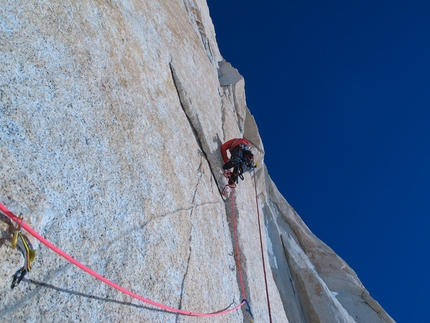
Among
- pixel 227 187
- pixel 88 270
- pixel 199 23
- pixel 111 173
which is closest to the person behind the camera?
pixel 88 270

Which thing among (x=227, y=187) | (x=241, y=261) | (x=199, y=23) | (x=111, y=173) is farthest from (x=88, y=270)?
(x=199, y=23)

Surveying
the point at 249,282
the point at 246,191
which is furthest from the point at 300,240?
the point at 249,282

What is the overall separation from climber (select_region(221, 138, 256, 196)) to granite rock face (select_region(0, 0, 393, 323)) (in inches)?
12.7

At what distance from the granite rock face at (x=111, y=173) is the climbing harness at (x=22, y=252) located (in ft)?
0.16

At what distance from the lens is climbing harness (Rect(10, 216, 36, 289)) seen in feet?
6.84

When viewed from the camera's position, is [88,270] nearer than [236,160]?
Yes

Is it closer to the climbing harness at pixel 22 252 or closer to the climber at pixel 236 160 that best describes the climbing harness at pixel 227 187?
the climber at pixel 236 160

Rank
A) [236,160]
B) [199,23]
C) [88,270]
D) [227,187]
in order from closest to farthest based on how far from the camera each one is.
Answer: [88,270] < [227,187] < [236,160] < [199,23]

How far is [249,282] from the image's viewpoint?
5703 mm

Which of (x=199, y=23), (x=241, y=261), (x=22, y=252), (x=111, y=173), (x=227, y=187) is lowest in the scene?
(x=22, y=252)

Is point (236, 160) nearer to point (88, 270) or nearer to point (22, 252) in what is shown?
point (88, 270)

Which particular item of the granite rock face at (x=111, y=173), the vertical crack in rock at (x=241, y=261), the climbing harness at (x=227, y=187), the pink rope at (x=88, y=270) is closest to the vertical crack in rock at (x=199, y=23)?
the granite rock face at (x=111, y=173)

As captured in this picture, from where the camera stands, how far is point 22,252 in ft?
7.11

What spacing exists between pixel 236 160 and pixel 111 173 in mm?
4041
